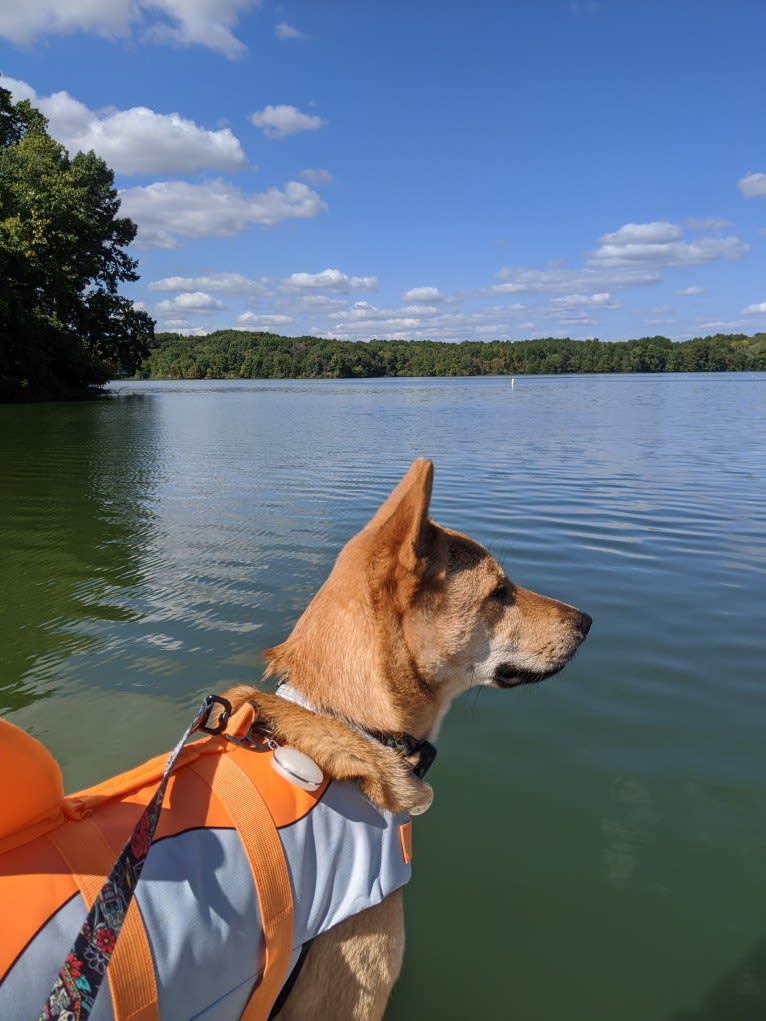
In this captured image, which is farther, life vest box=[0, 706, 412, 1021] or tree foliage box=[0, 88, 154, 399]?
tree foliage box=[0, 88, 154, 399]

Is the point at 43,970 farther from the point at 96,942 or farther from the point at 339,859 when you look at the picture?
the point at 339,859

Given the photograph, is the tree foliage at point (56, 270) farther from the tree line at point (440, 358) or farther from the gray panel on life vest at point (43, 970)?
the tree line at point (440, 358)

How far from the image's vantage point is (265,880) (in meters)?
2.20

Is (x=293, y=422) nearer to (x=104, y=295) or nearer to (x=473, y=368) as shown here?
(x=104, y=295)

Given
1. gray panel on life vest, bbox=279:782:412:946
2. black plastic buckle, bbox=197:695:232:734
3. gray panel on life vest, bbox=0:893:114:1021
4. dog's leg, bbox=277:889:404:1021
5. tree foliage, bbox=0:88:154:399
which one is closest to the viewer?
gray panel on life vest, bbox=0:893:114:1021

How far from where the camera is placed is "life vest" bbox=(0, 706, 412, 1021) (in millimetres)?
1821

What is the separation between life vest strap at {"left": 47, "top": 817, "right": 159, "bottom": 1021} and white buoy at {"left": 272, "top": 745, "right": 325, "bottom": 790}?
0.64m

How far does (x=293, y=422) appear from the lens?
116 ft

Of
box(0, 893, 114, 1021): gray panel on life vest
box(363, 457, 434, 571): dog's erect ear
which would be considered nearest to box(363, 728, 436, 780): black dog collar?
box(363, 457, 434, 571): dog's erect ear

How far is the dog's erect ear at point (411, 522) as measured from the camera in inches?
112

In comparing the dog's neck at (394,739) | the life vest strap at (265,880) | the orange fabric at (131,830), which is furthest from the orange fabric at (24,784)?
the dog's neck at (394,739)

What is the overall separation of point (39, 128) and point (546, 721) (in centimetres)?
6574

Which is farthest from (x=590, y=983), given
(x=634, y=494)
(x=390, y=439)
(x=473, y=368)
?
(x=473, y=368)

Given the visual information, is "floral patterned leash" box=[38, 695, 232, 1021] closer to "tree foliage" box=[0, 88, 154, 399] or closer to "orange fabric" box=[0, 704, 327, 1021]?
"orange fabric" box=[0, 704, 327, 1021]
